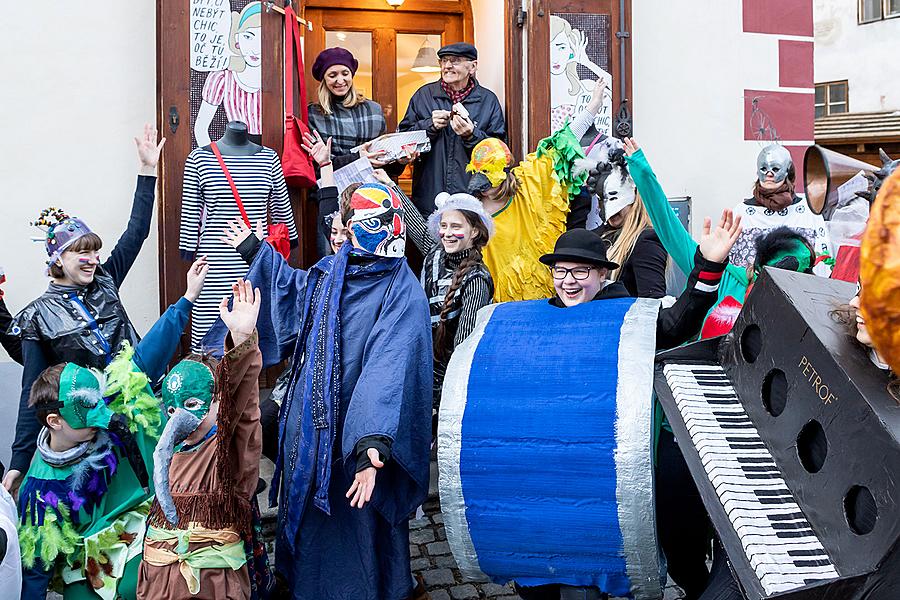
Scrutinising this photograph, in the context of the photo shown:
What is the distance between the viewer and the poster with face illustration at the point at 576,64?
587cm

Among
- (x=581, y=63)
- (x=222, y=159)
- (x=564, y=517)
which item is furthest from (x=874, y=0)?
(x=564, y=517)

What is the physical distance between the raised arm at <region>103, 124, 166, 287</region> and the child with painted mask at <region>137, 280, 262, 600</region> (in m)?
1.39

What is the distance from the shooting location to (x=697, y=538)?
3.31 metres

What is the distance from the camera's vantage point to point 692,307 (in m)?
3.07

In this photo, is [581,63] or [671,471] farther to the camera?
[581,63]

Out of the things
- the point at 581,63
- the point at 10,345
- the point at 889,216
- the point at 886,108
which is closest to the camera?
the point at 889,216

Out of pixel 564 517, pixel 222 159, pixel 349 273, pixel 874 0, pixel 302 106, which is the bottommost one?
pixel 564 517

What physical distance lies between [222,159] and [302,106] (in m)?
0.75

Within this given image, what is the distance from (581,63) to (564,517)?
382 cm

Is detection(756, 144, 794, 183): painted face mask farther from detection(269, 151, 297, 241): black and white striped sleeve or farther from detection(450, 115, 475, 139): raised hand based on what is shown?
detection(269, 151, 297, 241): black and white striped sleeve

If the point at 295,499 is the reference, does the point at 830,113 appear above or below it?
above

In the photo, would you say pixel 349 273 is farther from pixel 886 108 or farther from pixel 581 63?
pixel 886 108

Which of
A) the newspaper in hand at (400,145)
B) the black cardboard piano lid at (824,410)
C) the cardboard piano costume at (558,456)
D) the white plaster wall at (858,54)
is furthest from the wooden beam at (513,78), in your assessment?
the white plaster wall at (858,54)

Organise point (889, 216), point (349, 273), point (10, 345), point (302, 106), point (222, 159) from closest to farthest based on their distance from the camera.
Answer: point (889, 216), point (349, 273), point (10, 345), point (222, 159), point (302, 106)
